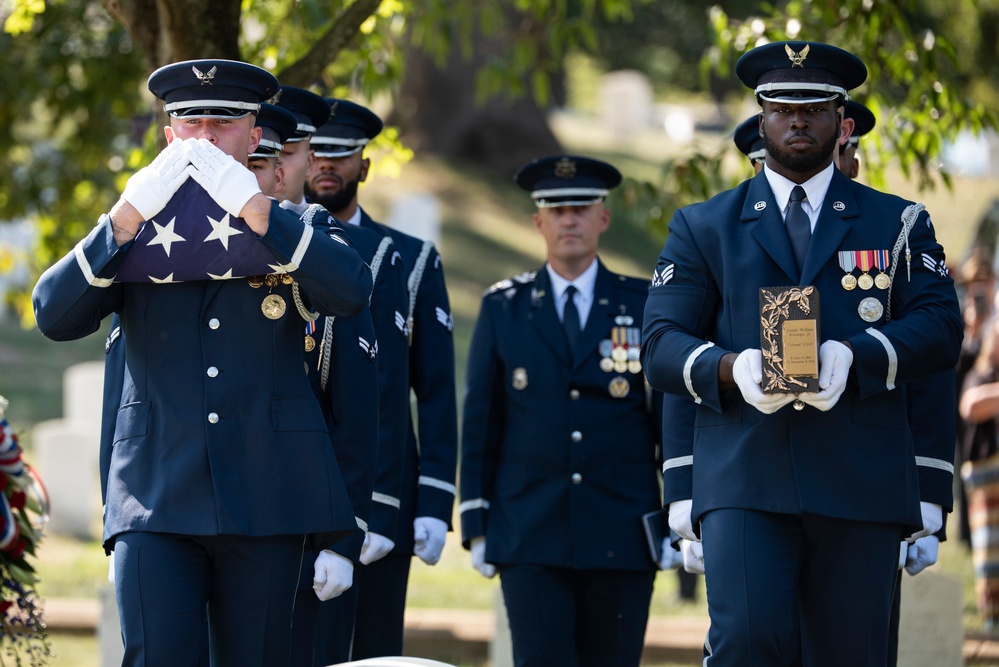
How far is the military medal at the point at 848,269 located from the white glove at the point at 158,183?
1.91 metres

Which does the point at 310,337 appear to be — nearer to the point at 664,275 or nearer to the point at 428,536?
the point at 664,275

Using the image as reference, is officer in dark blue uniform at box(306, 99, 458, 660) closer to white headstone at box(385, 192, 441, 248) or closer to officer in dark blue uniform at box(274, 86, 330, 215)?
officer in dark blue uniform at box(274, 86, 330, 215)

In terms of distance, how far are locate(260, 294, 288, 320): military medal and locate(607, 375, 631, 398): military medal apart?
7.13 ft

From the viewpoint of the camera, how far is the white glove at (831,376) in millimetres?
4482

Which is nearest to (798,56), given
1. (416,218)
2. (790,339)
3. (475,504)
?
(790,339)

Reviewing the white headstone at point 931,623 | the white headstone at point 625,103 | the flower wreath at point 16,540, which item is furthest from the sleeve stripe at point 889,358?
the white headstone at point 625,103

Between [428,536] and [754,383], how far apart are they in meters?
2.01

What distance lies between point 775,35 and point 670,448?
11.1ft

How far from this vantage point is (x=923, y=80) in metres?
7.81

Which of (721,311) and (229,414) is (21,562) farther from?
(721,311)

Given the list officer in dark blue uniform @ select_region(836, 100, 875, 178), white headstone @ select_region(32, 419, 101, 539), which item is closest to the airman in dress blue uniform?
officer in dark blue uniform @ select_region(836, 100, 875, 178)

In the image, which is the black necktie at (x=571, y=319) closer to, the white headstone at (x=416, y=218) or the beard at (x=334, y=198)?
the beard at (x=334, y=198)

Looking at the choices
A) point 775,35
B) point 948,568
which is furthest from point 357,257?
point 948,568

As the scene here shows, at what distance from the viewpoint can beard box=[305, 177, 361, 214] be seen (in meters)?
6.20
